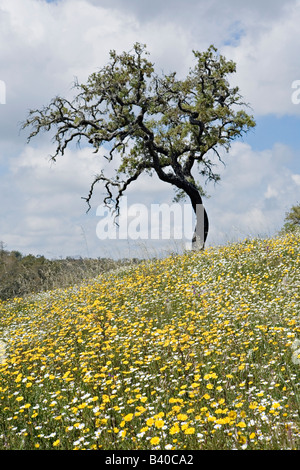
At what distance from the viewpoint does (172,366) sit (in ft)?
19.5

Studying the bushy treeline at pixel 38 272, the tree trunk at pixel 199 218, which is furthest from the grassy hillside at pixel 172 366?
the tree trunk at pixel 199 218

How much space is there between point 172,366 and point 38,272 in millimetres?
17301

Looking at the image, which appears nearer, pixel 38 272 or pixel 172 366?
pixel 172 366

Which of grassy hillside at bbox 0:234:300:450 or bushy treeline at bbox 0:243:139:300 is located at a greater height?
bushy treeline at bbox 0:243:139:300

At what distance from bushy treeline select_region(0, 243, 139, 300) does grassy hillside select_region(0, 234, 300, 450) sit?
5664 millimetres

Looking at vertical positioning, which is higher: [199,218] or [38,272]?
[199,218]

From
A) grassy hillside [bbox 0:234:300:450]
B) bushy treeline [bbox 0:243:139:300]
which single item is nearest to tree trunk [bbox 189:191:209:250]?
bushy treeline [bbox 0:243:139:300]

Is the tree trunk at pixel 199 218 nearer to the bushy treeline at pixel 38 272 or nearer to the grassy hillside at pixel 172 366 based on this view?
the bushy treeline at pixel 38 272

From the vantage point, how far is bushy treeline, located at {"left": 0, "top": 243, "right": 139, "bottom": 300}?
18.1 metres

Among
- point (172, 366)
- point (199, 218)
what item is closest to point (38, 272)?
point (199, 218)

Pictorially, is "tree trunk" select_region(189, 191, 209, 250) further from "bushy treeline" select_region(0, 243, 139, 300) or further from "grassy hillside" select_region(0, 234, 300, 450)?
"grassy hillside" select_region(0, 234, 300, 450)

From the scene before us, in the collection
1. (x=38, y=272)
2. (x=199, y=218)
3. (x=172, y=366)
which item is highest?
(x=199, y=218)

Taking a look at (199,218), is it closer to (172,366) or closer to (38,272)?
(38,272)
